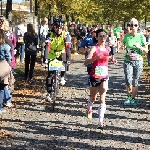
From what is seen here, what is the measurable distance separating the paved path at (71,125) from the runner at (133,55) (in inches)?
18.1

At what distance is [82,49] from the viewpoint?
9641 mm

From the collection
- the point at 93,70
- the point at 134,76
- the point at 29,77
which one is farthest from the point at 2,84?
the point at 29,77

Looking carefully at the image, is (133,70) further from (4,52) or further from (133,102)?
(4,52)

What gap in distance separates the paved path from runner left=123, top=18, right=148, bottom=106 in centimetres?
46

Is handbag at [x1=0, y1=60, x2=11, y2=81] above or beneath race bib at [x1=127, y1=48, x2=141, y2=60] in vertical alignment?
beneath

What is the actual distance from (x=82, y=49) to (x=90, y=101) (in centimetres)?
126

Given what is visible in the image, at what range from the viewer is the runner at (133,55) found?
1043 cm

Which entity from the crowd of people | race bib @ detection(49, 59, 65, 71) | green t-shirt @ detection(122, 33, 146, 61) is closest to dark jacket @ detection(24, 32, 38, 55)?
the crowd of people

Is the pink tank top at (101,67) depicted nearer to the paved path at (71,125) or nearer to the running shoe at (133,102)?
the paved path at (71,125)

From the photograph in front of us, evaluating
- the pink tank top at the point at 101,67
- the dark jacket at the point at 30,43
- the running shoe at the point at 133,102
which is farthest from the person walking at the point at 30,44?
the pink tank top at the point at 101,67

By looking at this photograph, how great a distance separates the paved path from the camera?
736 centimetres

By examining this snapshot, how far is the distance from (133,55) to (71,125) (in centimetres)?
281

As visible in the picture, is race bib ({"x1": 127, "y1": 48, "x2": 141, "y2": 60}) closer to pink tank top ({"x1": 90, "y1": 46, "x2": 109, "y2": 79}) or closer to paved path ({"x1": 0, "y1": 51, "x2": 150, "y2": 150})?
paved path ({"x1": 0, "y1": 51, "x2": 150, "y2": 150})

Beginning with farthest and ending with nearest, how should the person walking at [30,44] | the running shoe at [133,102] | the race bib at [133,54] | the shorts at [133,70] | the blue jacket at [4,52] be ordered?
the person walking at [30,44], the running shoe at [133,102], the shorts at [133,70], the race bib at [133,54], the blue jacket at [4,52]
